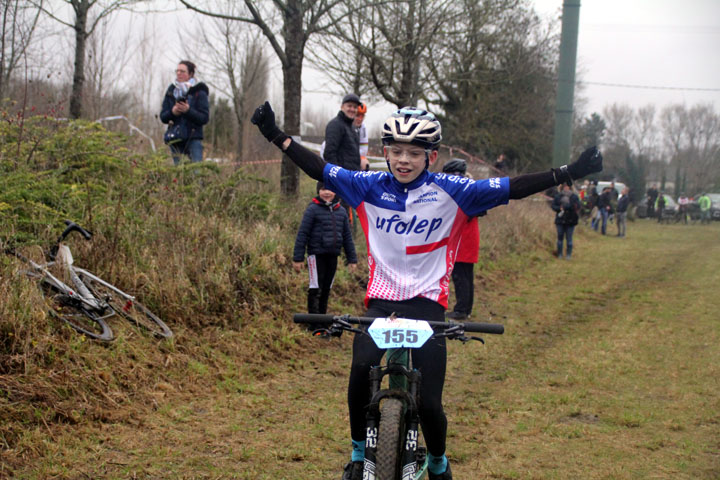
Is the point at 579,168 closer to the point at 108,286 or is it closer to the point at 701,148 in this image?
the point at 108,286

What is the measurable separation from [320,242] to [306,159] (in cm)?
394

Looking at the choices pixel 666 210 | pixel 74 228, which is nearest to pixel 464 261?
pixel 74 228

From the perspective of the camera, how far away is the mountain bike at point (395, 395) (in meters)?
3.45

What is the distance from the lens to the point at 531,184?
4082 mm

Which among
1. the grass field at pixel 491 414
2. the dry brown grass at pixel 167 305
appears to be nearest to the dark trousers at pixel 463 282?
the grass field at pixel 491 414

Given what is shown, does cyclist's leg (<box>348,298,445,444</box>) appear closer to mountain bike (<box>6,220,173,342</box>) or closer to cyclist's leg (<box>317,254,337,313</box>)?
mountain bike (<box>6,220,173,342</box>)

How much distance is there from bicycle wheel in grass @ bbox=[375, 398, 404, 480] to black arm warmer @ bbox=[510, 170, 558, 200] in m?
1.47

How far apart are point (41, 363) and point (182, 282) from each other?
2256 mm

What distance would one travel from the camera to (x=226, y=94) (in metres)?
22.2

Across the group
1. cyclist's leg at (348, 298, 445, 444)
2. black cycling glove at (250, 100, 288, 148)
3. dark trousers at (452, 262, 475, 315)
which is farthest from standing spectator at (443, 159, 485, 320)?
cyclist's leg at (348, 298, 445, 444)

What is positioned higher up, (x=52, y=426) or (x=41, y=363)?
(x=41, y=363)

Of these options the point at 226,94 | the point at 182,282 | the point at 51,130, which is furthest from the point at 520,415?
the point at 226,94

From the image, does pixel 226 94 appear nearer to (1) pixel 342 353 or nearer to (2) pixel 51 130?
(2) pixel 51 130

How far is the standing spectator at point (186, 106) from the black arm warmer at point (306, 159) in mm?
6176
